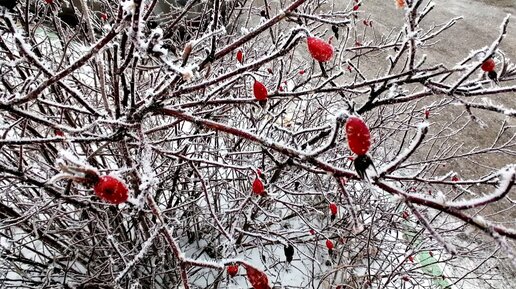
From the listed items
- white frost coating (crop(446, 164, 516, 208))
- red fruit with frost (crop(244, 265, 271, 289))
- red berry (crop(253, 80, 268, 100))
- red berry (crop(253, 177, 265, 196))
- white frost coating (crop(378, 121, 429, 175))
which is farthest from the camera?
red berry (crop(253, 177, 265, 196))

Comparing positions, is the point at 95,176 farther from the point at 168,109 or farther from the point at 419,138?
the point at 419,138

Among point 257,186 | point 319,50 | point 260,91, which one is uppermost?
point 319,50

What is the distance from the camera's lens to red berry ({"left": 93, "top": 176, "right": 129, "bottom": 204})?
734 millimetres

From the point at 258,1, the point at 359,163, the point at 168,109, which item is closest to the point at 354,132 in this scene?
the point at 359,163

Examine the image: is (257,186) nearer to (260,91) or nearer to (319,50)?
(260,91)

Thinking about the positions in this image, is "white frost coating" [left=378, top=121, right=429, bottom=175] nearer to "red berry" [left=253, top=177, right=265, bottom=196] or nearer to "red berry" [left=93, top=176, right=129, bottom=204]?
"red berry" [left=93, top=176, right=129, bottom=204]

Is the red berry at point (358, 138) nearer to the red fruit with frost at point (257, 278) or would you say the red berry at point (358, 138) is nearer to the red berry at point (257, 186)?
the red fruit with frost at point (257, 278)

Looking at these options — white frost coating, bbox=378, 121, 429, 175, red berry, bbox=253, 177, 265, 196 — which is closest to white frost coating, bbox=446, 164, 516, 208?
white frost coating, bbox=378, 121, 429, 175

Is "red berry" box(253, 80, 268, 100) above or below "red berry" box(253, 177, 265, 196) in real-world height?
above

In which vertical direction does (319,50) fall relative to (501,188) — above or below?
above

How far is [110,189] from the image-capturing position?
74 centimetres

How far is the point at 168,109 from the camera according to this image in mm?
1017

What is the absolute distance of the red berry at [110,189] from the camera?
0.73 m

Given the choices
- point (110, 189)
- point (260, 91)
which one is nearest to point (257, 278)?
point (110, 189)
